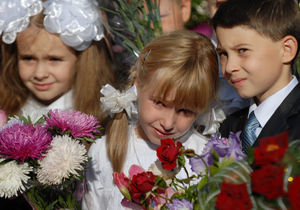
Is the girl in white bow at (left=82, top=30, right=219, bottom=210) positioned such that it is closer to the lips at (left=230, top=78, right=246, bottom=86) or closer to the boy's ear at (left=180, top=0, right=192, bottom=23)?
the lips at (left=230, top=78, right=246, bottom=86)

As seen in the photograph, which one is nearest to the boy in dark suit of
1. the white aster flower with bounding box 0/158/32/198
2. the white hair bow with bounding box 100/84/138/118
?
the white hair bow with bounding box 100/84/138/118

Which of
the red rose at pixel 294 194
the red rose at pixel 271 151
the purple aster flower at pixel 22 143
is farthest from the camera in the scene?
the purple aster flower at pixel 22 143

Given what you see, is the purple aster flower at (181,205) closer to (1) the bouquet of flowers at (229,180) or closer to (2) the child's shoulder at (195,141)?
(1) the bouquet of flowers at (229,180)

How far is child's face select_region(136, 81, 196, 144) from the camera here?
235 cm

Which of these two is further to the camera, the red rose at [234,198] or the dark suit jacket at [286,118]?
the dark suit jacket at [286,118]

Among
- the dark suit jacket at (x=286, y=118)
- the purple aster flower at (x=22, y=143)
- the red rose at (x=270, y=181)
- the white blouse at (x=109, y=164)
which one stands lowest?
the white blouse at (x=109, y=164)

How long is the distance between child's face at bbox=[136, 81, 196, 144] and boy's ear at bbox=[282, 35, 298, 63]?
0.58 m

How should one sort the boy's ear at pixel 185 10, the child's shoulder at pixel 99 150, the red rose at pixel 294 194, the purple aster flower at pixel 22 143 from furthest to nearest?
the boy's ear at pixel 185 10, the child's shoulder at pixel 99 150, the purple aster flower at pixel 22 143, the red rose at pixel 294 194

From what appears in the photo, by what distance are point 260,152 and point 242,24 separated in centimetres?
115

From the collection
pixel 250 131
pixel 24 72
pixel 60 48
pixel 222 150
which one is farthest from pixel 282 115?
pixel 24 72

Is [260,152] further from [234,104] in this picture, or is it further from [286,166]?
[234,104]

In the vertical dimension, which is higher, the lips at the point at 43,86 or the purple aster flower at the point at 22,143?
the purple aster flower at the point at 22,143

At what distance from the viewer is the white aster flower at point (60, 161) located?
2.03m

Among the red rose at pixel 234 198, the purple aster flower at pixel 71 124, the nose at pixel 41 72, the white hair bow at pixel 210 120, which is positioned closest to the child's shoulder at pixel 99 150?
the purple aster flower at pixel 71 124
